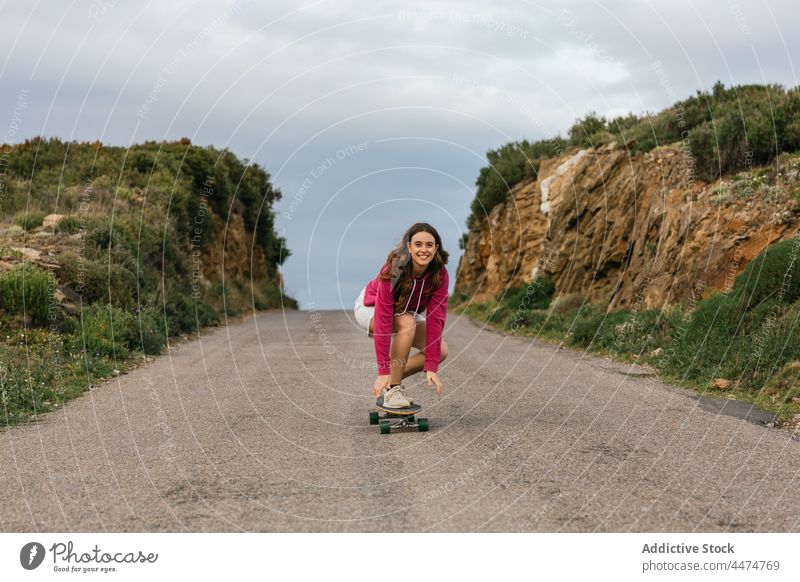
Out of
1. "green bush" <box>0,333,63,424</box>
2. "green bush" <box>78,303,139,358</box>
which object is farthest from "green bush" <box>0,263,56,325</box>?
"green bush" <box>0,333,63,424</box>

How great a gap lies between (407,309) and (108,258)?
11.8 metres

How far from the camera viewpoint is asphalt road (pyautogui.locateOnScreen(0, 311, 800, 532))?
4.41m

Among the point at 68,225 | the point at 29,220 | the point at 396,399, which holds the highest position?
the point at 29,220

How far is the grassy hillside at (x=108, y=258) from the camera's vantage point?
1163 centimetres

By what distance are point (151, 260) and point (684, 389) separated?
14.4m

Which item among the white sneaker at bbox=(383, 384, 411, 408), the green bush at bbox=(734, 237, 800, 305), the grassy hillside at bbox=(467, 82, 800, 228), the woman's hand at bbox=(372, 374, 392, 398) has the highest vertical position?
the grassy hillside at bbox=(467, 82, 800, 228)

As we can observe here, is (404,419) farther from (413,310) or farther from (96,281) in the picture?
(96,281)

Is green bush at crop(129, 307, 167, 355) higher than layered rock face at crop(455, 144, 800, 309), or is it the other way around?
layered rock face at crop(455, 144, 800, 309)

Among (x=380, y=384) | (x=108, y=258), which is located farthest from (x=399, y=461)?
(x=108, y=258)

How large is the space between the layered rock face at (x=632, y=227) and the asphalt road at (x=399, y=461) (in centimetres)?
536

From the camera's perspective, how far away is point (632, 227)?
66.6 ft

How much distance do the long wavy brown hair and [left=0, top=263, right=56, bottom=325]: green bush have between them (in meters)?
8.17

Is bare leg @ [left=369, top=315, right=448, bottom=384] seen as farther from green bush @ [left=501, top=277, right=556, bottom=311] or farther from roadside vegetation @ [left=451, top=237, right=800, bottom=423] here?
green bush @ [left=501, top=277, right=556, bottom=311]

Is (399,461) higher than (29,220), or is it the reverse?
(29,220)
